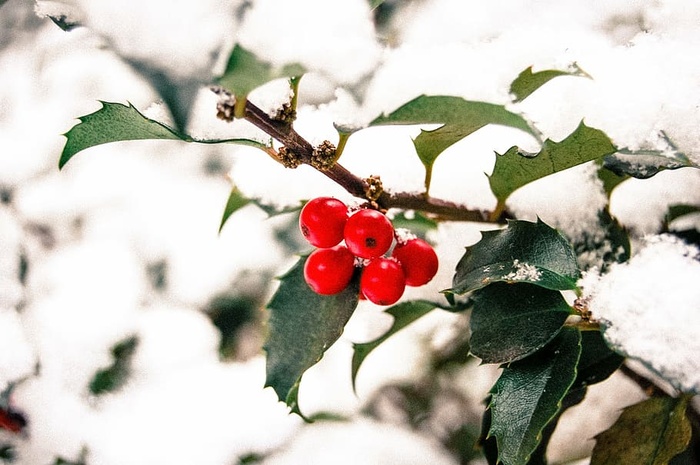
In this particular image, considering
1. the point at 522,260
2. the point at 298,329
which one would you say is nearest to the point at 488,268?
the point at 522,260

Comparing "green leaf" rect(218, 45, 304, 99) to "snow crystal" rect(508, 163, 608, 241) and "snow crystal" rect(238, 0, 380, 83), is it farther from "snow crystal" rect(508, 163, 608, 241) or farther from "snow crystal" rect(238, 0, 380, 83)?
"snow crystal" rect(508, 163, 608, 241)

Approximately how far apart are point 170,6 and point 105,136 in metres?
0.15

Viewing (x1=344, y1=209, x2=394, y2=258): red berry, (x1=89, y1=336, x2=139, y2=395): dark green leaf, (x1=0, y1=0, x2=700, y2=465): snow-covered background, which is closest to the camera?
(x1=0, y1=0, x2=700, y2=465): snow-covered background

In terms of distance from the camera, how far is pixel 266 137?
58cm

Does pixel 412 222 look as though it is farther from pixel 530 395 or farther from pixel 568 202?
pixel 530 395

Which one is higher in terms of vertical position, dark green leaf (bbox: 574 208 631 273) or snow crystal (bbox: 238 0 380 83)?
snow crystal (bbox: 238 0 380 83)

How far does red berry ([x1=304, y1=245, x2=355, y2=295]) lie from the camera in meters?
0.66

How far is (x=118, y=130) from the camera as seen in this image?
0.55 metres

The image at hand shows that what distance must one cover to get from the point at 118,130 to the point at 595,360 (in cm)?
60

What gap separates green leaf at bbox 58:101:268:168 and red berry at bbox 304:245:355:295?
0.17 metres

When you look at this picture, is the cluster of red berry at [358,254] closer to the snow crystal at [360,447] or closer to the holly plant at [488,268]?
the holly plant at [488,268]

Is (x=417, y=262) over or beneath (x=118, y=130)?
beneath

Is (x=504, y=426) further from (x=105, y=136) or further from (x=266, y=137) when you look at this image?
(x=105, y=136)

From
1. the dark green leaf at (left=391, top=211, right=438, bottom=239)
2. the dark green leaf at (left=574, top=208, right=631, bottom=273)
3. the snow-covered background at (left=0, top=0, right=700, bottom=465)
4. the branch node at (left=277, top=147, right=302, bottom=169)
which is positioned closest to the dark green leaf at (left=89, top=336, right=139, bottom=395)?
the snow-covered background at (left=0, top=0, right=700, bottom=465)
